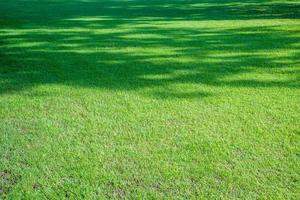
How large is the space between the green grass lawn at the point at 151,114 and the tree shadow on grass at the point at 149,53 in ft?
0.06

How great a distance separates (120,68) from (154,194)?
3.28 m

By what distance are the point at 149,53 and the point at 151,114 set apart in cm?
268

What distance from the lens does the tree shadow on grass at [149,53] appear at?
5.63m

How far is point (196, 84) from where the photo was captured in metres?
5.45

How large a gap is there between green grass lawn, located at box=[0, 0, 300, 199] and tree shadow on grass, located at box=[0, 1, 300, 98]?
19mm

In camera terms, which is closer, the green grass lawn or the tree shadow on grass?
the green grass lawn

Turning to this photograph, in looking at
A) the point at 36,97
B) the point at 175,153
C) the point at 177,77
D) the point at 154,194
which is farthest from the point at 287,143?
the point at 36,97

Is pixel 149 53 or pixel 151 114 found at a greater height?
pixel 149 53

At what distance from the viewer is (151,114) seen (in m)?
4.56

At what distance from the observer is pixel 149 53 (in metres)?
7.07

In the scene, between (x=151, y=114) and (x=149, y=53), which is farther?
(x=149, y=53)

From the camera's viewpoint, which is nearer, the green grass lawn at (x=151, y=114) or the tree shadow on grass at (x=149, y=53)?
the green grass lawn at (x=151, y=114)

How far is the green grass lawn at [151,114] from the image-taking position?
3.36 metres

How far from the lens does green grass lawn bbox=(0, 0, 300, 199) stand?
336cm
